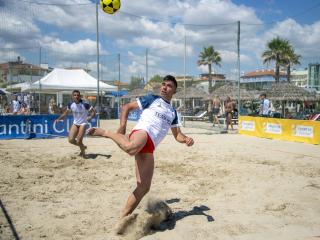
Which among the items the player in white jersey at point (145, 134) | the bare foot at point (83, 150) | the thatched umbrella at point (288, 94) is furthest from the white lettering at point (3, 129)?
the thatched umbrella at point (288, 94)

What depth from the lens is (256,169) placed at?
25.4 ft

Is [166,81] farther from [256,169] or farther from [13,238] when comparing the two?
[256,169]

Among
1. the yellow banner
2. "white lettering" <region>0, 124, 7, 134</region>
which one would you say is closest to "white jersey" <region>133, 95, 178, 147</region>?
the yellow banner

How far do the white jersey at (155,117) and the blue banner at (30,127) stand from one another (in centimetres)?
1066

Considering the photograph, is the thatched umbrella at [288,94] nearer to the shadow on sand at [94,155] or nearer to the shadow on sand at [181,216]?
the shadow on sand at [94,155]

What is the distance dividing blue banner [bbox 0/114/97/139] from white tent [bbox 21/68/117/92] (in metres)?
8.55

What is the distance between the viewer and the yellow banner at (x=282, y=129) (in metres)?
12.7

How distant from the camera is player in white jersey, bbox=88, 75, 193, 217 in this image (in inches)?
157

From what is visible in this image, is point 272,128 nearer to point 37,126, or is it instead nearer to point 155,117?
point 37,126

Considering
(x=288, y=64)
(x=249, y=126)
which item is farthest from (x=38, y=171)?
(x=288, y=64)

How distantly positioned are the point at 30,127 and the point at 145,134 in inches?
433

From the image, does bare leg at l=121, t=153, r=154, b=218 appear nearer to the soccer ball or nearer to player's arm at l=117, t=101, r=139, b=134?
player's arm at l=117, t=101, r=139, b=134

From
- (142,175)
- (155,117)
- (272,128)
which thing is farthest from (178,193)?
(272,128)

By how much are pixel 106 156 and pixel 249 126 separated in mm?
8521
